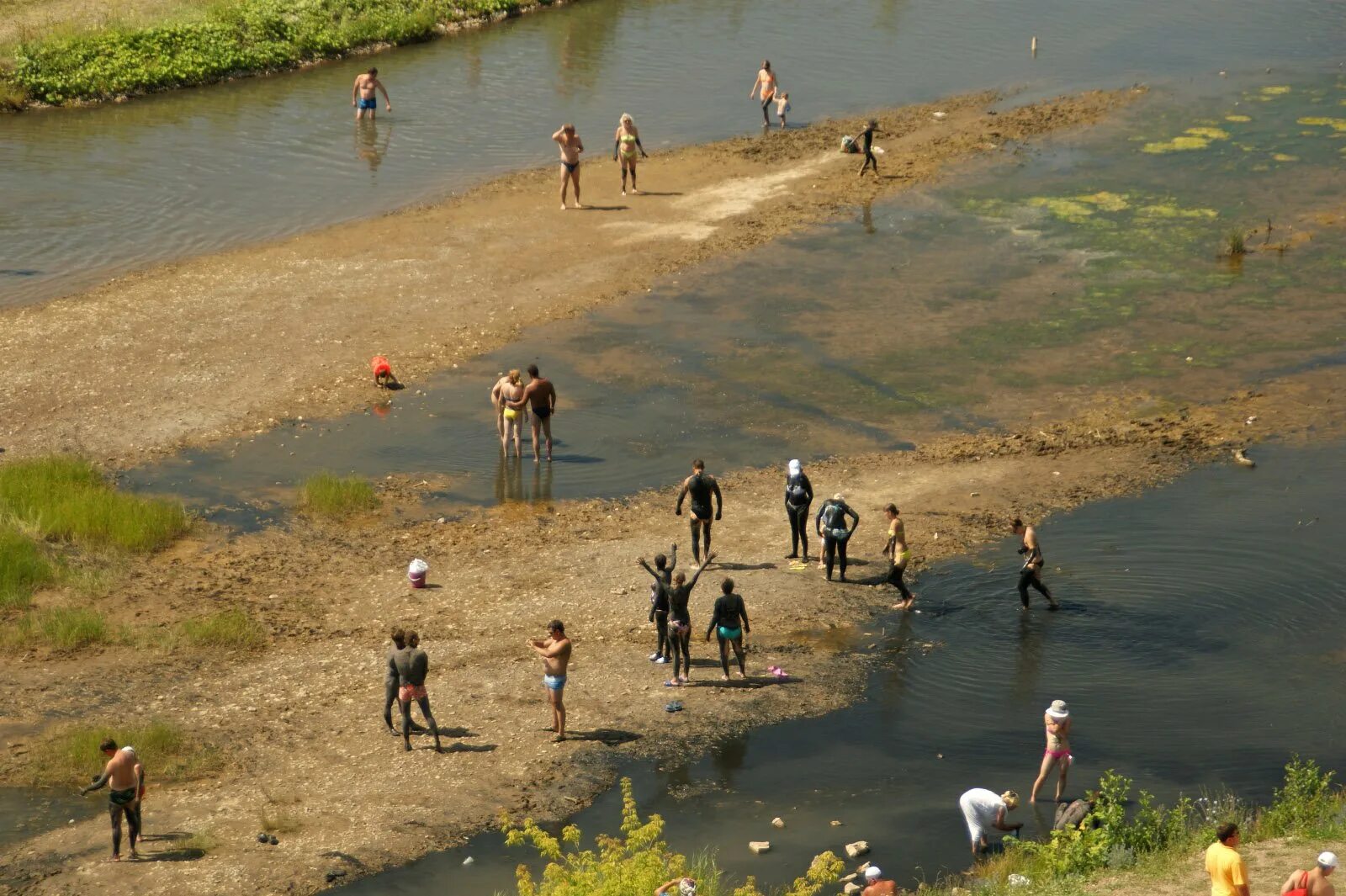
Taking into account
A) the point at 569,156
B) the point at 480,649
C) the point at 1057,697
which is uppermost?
the point at 569,156

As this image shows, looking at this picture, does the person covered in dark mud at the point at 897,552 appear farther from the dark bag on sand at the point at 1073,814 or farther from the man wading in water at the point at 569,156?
the man wading in water at the point at 569,156

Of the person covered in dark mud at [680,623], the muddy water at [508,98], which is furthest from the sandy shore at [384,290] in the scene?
the person covered in dark mud at [680,623]

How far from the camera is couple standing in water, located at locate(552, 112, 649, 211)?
34.0 metres

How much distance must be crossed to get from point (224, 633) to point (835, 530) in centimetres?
807

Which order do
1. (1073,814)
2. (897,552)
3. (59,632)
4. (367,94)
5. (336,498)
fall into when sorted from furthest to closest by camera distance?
1. (367,94)
2. (336,498)
3. (897,552)
4. (59,632)
5. (1073,814)

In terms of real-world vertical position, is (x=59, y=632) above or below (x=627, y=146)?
below

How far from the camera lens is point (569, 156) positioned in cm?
3428

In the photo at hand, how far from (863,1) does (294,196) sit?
27.0 meters

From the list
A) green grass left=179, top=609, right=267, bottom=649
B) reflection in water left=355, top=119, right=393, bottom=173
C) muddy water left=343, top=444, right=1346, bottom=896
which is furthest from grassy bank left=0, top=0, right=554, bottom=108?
muddy water left=343, top=444, right=1346, bottom=896

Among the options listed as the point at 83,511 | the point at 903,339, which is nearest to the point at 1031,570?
the point at 903,339

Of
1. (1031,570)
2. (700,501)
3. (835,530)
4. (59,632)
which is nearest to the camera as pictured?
(59,632)

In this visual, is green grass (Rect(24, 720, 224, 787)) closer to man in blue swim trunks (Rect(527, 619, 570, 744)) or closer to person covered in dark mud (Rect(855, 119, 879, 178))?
man in blue swim trunks (Rect(527, 619, 570, 744))

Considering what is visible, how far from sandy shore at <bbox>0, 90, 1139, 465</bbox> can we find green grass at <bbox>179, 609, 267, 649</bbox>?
18.1 ft

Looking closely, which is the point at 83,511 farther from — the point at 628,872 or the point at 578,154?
the point at 578,154
